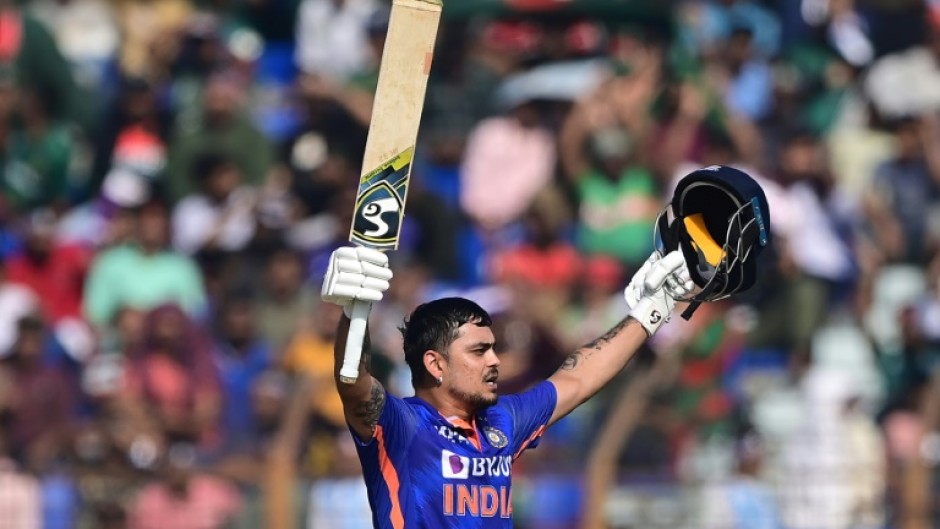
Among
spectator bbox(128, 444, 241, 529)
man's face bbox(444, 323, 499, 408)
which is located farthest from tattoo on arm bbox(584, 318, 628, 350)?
spectator bbox(128, 444, 241, 529)

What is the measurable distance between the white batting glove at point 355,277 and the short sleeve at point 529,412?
1.18m

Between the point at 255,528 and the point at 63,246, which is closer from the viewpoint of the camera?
the point at 255,528

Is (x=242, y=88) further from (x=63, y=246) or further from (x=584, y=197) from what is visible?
(x=584, y=197)

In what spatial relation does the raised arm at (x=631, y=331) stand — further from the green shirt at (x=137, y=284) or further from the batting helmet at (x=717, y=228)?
the green shirt at (x=137, y=284)

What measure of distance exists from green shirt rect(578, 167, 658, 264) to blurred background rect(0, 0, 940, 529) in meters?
0.02

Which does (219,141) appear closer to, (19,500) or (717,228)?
(19,500)

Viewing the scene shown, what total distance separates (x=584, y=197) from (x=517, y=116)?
866 mm

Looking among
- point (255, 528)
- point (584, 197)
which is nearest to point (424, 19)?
point (255, 528)

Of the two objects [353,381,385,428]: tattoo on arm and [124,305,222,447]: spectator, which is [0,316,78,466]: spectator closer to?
[124,305,222,447]: spectator

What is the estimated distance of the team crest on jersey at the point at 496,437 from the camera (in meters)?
6.27

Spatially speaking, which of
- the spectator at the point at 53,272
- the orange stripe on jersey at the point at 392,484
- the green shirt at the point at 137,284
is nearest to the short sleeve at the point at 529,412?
the orange stripe on jersey at the point at 392,484

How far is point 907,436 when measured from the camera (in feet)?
38.2

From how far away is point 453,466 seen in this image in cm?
607

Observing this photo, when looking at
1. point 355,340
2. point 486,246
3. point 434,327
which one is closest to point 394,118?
point 355,340
